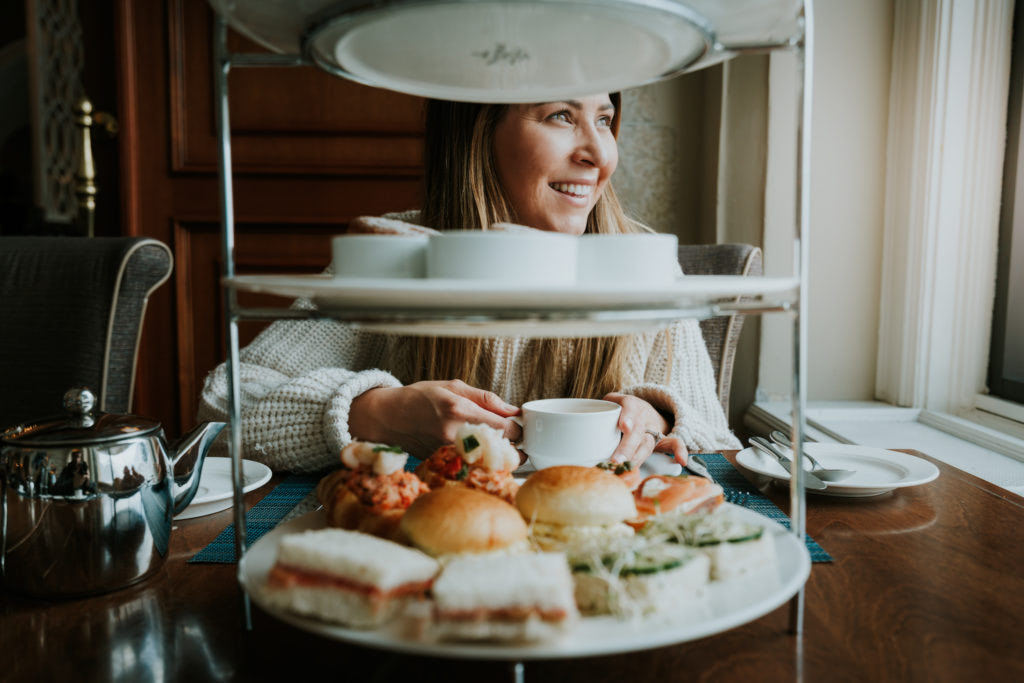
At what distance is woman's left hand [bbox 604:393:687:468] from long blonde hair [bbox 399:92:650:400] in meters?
0.22

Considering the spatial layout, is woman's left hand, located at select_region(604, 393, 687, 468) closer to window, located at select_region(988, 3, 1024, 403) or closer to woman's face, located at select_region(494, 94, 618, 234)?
woman's face, located at select_region(494, 94, 618, 234)

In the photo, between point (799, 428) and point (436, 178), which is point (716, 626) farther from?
point (436, 178)

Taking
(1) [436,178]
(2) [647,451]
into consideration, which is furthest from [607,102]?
(2) [647,451]

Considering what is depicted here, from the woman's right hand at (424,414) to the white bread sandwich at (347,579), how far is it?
1.51ft

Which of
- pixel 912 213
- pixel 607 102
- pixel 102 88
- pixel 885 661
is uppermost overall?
pixel 102 88

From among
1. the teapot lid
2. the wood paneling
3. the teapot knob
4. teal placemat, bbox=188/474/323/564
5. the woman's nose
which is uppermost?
the wood paneling

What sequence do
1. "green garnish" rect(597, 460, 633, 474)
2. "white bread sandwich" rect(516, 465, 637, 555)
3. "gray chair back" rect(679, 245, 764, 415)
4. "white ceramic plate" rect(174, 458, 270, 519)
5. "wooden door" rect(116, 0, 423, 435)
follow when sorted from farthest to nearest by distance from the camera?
"wooden door" rect(116, 0, 423, 435), "gray chair back" rect(679, 245, 764, 415), "white ceramic plate" rect(174, 458, 270, 519), "green garnish" rect(597, 460, 633, 474), "white bread sandwich" rect(516, 465, 637, 555)

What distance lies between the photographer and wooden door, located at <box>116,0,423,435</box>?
2182 mm

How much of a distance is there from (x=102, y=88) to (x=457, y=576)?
8.19ft

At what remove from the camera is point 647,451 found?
2.74 feet

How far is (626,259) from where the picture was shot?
38cm

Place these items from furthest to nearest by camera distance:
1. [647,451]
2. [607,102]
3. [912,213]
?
1. [912,213]
2. [607,102]
3. [647,451]

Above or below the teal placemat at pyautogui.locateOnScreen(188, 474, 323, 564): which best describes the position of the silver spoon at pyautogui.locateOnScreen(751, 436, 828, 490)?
above

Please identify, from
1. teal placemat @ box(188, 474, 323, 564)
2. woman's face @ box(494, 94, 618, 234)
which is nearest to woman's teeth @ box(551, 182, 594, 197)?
woman's face @ box(494, 94, 618, 234)
